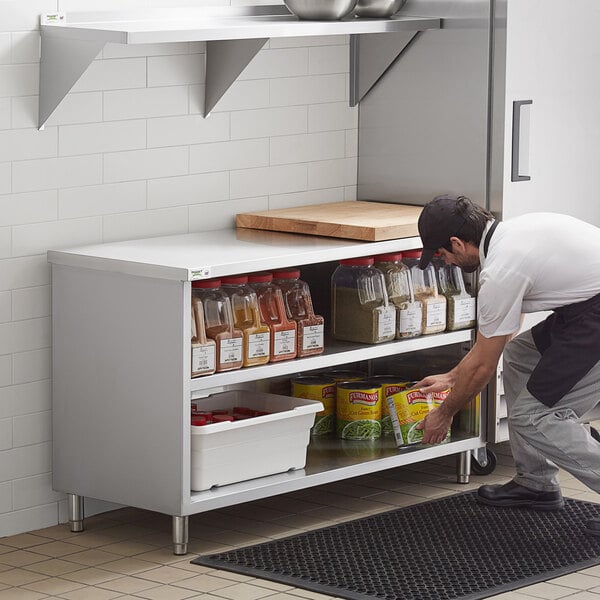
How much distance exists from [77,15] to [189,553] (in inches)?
64.0

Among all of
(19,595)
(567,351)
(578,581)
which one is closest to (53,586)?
(19,595)

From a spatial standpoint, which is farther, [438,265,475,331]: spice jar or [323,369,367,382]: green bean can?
[323,369,367,382]: green bean can

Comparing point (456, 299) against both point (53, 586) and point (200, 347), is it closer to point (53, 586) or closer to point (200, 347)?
point (200, 347)

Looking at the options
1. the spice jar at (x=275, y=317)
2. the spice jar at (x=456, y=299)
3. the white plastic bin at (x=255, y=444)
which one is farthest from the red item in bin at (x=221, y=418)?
the spice jar at (x=456, y=299)

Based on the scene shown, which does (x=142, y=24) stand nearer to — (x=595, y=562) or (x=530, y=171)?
(x=530, y=171)

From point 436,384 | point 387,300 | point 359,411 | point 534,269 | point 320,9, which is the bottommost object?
point 359,411

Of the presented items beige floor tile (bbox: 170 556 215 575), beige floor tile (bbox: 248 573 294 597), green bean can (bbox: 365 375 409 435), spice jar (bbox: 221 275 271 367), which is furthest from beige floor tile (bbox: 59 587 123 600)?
green bean can (bbox: 365 375 409 435)

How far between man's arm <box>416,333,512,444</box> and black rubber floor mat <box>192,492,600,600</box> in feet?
0.96

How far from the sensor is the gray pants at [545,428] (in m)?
4.50

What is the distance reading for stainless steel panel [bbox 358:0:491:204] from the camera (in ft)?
16.4

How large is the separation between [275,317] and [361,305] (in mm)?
381

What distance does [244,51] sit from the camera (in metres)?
4.77

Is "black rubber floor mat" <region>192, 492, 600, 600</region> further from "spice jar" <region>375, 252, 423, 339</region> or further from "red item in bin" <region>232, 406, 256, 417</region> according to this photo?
"spice jar" <region>375, 252, 423, 339</region>

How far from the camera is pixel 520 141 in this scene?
4980 millimetres
